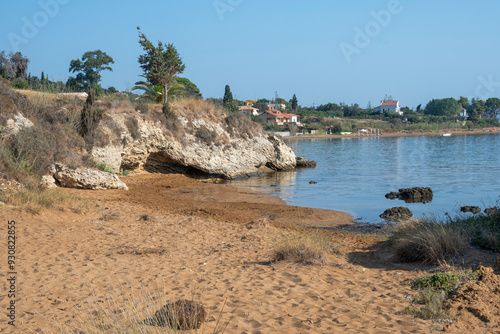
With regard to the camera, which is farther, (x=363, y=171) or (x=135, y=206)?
(x=363, y=171)

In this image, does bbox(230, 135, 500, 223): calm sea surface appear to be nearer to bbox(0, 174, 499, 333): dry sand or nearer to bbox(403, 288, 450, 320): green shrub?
bbox(0, 174, 499, 333): dry sand

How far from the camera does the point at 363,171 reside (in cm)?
3272

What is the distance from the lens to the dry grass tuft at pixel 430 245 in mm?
7801

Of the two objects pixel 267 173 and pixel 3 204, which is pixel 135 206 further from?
pixel 267 173

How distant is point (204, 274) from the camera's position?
7168 millimetres

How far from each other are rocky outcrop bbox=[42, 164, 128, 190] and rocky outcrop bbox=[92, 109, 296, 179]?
97.0 inches

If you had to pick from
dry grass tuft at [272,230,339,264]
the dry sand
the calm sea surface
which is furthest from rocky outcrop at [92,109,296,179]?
dry grass tuft at [272,230,339,264]

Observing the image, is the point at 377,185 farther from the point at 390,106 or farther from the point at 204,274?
the point at 390,106

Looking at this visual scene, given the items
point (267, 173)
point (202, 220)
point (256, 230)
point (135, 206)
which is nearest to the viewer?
point (256, 230)

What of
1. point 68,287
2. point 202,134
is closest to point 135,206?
point 68,287

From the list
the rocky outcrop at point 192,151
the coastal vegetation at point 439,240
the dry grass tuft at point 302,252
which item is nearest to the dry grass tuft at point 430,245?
the coastal vegetation at point 439,240

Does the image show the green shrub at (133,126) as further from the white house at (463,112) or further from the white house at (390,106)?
the white house at (463,112)

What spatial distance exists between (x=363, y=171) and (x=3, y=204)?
26.9 metres

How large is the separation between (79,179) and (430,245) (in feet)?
41.6
